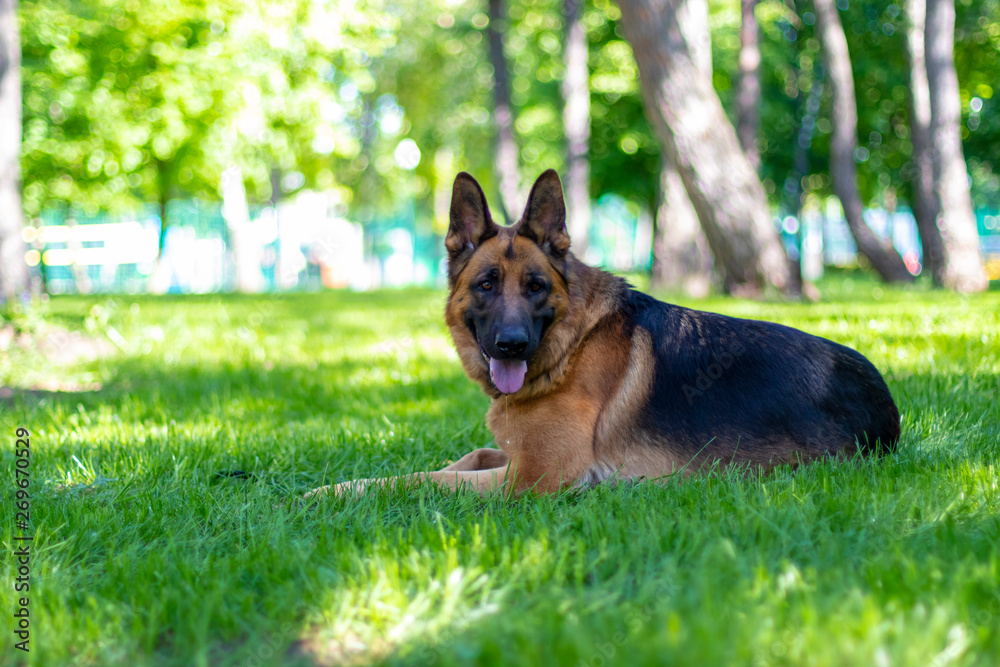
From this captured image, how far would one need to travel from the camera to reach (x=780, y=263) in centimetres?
1077

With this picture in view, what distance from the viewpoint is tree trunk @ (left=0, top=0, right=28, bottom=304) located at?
9492 millimetres

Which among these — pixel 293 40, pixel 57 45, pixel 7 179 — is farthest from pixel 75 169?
pixel 7 179

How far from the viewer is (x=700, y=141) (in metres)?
9.96

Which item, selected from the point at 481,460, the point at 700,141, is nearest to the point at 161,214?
the point at 700,141

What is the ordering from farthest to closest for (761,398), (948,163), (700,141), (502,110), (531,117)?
(531,117), (502,110), (948,163), (700,141), (761,398)

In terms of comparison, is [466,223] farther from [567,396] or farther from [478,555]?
[478,555]

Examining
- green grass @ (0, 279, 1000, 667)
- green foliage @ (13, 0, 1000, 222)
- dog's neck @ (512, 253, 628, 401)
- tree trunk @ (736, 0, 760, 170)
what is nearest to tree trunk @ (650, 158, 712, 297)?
tree trunk @ (736, 0, 760, 170)

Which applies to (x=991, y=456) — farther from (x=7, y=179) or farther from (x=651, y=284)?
(x=651, y=284)

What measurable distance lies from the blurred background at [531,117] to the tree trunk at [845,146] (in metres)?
0.05

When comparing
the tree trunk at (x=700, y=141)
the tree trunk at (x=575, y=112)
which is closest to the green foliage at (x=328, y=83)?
the tree trunk at (x=575, y=112)

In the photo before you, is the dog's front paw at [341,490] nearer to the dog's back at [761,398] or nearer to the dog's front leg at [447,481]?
the dog's front leg at [447,481]

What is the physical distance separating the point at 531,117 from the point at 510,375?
34.0 m

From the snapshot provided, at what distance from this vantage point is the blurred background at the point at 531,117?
10422 mm

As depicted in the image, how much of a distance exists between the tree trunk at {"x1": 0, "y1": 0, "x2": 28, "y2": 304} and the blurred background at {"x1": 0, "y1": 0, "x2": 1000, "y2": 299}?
0.10ft
